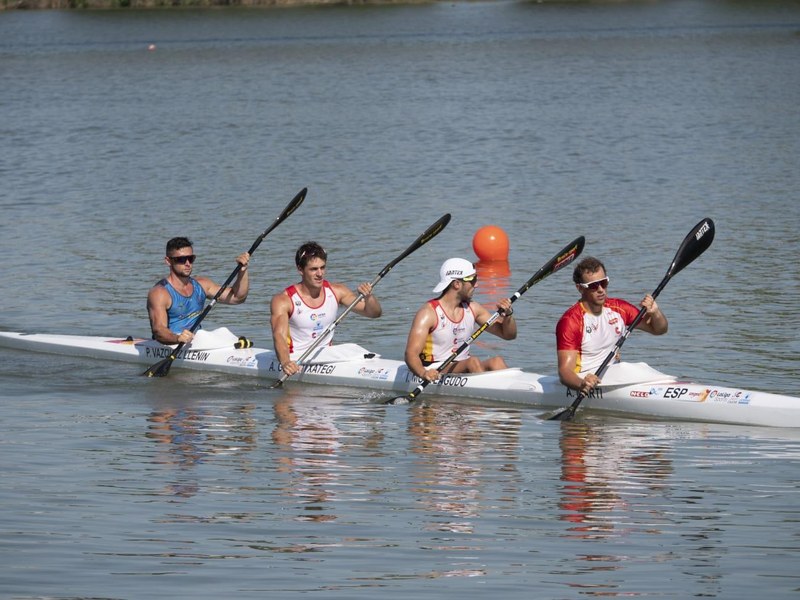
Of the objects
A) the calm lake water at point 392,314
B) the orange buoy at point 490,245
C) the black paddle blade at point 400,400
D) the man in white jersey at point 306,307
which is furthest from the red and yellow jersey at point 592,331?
the orange buoy at point 490,245

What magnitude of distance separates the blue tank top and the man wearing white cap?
3.05 meters

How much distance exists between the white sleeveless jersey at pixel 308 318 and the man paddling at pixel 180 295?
1.09 meters

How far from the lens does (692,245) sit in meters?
14.5

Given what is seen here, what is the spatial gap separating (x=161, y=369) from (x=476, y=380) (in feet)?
12.2

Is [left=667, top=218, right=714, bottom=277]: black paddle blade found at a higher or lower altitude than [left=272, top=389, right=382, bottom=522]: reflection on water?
higher

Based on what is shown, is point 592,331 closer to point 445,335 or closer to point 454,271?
point 454,271

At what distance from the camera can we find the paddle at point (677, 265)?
13336 millimetres

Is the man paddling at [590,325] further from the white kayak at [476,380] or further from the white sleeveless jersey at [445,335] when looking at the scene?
the white sleeveless jersey at [445,335]

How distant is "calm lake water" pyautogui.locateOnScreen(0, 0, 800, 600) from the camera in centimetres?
928

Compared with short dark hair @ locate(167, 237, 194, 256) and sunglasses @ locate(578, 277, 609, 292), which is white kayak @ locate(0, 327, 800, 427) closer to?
sunglasses @ locate(578, 277, 609, 292)

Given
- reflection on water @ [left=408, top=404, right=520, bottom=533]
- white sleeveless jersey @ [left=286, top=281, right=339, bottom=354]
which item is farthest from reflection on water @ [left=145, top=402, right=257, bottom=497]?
reflection on water @ [left=408, top=404, right=520, bottom=533]

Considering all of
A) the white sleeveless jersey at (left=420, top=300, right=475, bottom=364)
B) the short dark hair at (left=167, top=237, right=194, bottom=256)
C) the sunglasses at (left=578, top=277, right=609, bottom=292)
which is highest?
the short dark hair at (left=167, top=237, right=194, bottom=256)

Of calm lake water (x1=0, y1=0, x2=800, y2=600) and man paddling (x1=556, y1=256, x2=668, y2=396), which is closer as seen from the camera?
calm lake water (x1=0, y1=0, x2=800, y2=600)

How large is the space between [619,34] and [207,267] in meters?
45.3
